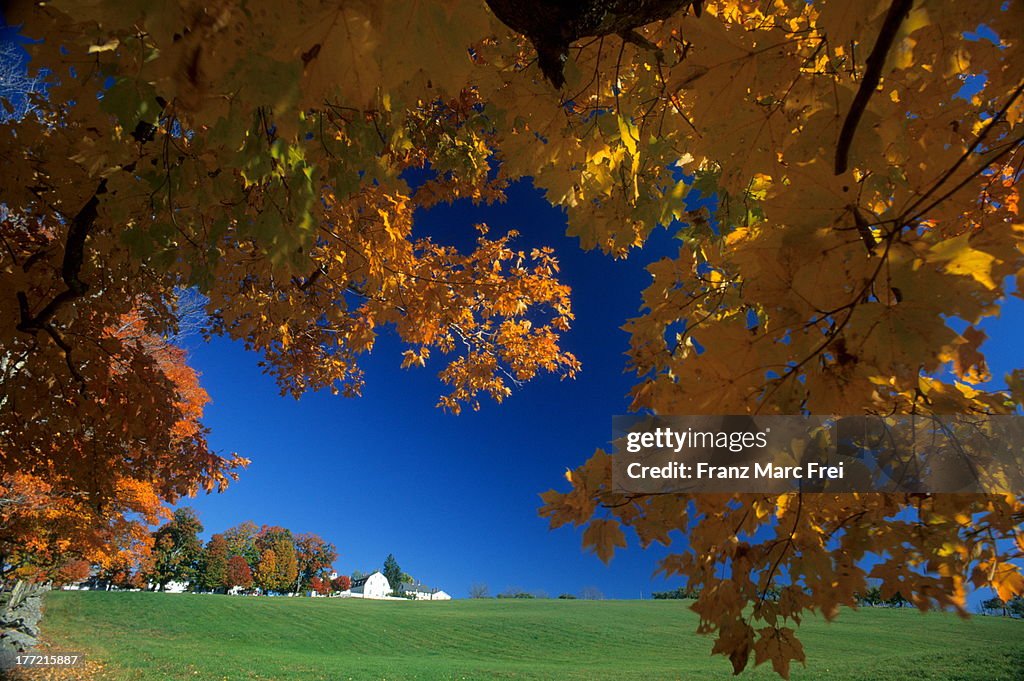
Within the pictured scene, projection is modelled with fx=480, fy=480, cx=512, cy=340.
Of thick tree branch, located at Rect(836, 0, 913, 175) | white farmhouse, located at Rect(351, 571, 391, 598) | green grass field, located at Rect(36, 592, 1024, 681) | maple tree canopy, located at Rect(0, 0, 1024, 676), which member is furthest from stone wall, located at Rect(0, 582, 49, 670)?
white farmhouse, located at Rect(351, 571, 391, 598)

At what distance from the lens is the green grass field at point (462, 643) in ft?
45.4

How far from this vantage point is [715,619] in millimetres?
1639

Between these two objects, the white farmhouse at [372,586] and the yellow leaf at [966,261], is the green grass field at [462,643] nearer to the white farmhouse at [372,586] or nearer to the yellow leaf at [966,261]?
the yellow leaf at [966,261]

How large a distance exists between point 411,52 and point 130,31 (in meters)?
1.33

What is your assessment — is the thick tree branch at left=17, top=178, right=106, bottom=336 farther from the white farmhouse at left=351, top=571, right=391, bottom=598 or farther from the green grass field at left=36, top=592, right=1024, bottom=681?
the white farmhouse at left=351, top=571, right=391, bottom=598

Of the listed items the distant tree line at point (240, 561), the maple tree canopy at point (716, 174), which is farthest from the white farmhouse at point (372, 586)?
the maple tree canopy at point (716, 174)

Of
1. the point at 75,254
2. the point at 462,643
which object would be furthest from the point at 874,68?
the point at 462,643

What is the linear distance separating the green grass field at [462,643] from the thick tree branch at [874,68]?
15324 millimetres

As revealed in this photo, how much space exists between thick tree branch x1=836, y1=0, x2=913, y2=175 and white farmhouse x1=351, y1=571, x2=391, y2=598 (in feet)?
258

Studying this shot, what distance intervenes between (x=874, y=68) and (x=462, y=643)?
2608 cm

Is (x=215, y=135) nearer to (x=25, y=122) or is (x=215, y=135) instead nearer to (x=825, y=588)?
(x=825, y=588)

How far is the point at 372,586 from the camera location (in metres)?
71.2
